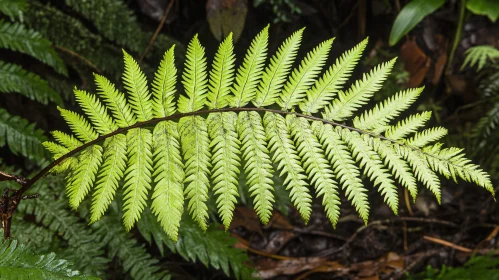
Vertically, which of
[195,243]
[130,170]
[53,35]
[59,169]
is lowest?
[195,243]

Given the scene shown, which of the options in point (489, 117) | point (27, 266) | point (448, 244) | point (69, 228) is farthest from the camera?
point (489, 117)

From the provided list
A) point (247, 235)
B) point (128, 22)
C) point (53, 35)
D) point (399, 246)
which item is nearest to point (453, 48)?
point (399, 246)

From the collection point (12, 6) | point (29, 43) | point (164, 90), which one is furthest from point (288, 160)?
point (12, 6)

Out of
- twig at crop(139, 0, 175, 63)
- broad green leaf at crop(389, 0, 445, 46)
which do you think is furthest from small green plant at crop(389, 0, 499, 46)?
twig at crop(139, 0, 175, 63)

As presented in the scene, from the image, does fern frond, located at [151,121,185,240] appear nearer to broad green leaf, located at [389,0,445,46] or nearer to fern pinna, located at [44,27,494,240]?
fern pinna, located at [44,27,494,240]

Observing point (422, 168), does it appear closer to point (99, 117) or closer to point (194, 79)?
point (194, 79)

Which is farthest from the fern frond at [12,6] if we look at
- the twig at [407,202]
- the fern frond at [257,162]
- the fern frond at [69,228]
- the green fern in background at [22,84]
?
the twig at [407,202]

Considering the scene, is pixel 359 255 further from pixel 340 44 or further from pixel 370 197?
pixel 340 44
